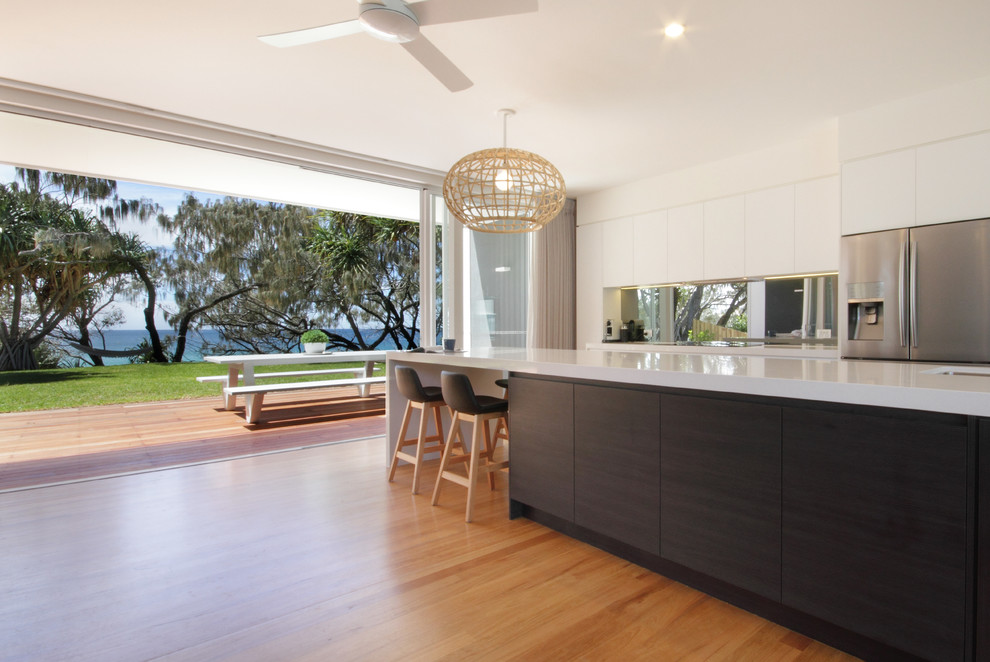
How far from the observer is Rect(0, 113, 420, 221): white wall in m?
3.90

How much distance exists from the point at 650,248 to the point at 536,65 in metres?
2.69

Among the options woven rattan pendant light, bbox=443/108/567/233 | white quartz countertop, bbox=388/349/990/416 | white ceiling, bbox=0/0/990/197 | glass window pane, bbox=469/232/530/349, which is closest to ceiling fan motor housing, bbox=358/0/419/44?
white ceiling, bbox=0/0/990/197

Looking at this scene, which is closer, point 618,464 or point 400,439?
point 618,464

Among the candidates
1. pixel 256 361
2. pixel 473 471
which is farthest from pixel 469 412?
pixel 256 361

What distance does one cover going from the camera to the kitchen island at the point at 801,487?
136 cm

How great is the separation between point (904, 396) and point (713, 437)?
2.01ft

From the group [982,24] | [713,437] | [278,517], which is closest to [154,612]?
[278,517]

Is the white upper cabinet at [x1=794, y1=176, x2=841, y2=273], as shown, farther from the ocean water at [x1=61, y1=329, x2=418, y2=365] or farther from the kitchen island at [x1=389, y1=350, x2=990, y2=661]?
the ocean water at [x1=61, y1=329, x2=418, y2=365]

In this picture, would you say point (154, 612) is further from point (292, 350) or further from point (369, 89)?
point (292, 350)

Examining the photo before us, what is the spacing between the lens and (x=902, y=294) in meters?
3.39

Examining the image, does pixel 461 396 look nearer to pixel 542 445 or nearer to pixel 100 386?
pixel 542 445

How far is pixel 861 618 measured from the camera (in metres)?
1.52

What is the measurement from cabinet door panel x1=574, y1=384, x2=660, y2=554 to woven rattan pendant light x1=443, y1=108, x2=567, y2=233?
4.43 ft

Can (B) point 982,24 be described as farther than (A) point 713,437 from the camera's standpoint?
Yes
